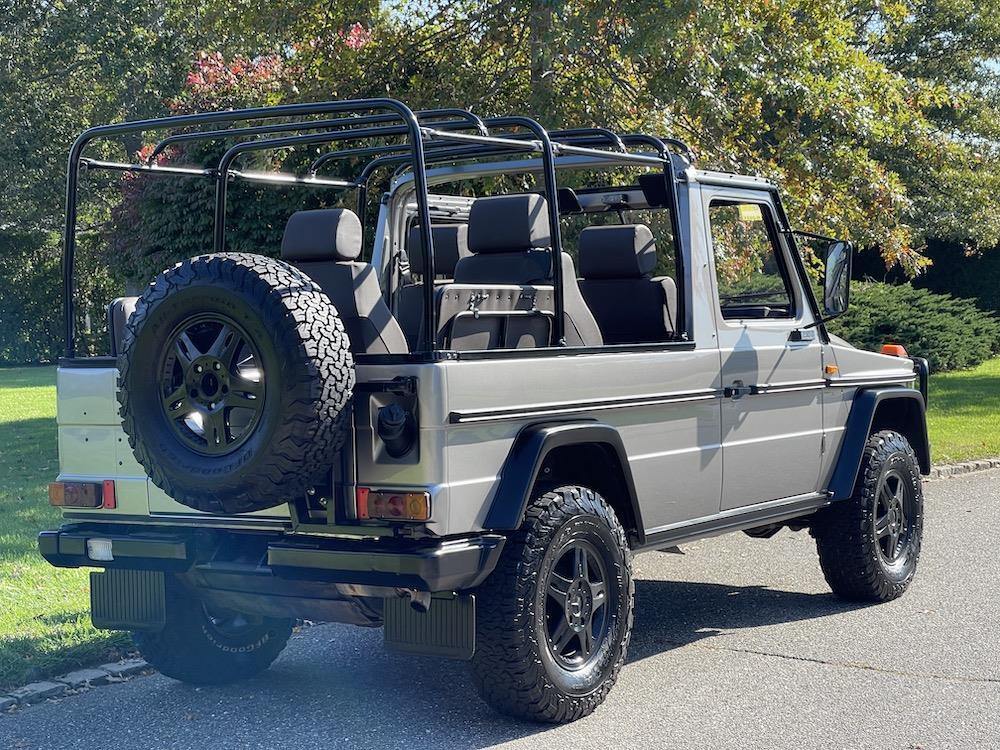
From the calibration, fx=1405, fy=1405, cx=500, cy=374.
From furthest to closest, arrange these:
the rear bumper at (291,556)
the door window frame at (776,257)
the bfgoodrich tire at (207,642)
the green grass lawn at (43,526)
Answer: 1. the door window frame at (776,257)
2. the green grass lawn at (43,526)
3. the bfgoodrich tire at (207,642)
4. the rear bumper at (291,556)

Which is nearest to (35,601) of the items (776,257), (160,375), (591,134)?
(160,375)

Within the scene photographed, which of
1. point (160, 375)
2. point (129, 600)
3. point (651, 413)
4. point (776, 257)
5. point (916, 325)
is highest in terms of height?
point (776, 257)

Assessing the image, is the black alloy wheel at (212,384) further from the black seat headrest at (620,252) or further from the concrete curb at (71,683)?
the black seat headrest at (620,252)

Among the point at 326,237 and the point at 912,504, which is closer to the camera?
the point at 326,237

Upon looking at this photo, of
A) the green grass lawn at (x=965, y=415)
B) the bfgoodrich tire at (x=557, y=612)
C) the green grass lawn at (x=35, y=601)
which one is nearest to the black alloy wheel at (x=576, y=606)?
the bfgoodrich tire at (x=557, y=612)

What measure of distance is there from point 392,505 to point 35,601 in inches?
134

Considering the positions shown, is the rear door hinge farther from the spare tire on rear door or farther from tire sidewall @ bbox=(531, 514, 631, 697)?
tire sidewall @ bbox=(531, 514, 631, 697)

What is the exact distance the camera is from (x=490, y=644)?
4.99 meters

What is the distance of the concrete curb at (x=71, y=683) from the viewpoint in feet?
18.7

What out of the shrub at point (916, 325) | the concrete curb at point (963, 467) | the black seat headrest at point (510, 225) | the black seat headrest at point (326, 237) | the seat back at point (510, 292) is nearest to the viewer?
the black seat headrest at point (326, 237)

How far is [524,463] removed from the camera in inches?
198

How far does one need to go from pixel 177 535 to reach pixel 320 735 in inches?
36.2

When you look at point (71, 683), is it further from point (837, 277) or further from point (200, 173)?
point (837, 277)

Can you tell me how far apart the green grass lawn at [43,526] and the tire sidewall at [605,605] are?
7.58 feet
